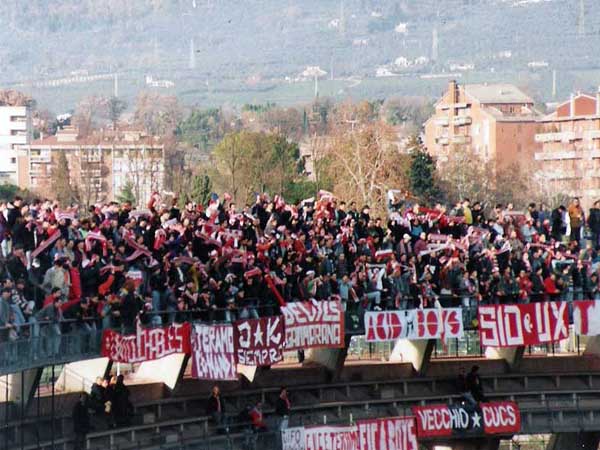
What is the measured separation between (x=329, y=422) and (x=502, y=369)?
9149mm

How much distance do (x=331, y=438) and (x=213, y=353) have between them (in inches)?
141

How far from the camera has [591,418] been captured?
151 ft

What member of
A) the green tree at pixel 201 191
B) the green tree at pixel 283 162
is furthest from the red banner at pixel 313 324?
the green tree at pixel 283 162

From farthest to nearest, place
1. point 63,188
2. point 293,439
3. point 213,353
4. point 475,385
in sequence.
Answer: point 63,188, point 475,385, point 293,439, point 213,353

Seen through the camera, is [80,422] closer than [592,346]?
Yes

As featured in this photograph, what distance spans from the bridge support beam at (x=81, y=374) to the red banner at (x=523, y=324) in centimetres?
994

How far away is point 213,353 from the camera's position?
1481 inches

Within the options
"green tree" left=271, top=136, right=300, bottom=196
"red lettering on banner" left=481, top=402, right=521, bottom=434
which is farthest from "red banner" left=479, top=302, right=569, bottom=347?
"green tree" left=271, top=136, right=300, bottom=196

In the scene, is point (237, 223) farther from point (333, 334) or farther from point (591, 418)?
point (591, 418)

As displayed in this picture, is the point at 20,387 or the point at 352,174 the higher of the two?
the point at 352,174

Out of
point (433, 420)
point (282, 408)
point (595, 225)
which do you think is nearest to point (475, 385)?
point (433, 420)

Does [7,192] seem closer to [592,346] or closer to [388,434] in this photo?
[592,346]

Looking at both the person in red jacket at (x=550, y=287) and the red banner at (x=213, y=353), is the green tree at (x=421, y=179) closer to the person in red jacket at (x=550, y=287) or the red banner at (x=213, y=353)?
the person in red jacket at (x=550, y=287)

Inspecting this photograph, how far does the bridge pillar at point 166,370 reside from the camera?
131 ft
